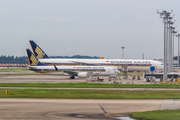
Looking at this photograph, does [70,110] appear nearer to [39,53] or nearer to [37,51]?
[39,53]

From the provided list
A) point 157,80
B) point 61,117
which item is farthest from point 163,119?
point 157,80

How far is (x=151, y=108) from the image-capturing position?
1906 cm

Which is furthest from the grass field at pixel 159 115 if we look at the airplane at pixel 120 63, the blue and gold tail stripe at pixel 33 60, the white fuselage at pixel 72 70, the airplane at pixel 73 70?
the airplane at pixel 120 63

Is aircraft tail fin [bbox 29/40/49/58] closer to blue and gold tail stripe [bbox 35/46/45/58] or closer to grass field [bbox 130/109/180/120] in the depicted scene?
blue and gold tail stripe [bbox 35/46/45/58]

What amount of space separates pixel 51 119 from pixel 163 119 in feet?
19.5

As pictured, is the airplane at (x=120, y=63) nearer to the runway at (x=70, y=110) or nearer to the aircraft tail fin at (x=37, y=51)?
the aircraft tail fin at (x=37, y=51)

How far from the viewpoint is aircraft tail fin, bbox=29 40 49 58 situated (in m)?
76.8

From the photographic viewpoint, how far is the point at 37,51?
77.1 m

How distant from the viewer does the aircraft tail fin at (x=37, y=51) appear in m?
76.8

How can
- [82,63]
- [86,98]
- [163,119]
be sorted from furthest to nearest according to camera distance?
[82,63] → [86,98] → [163,119]

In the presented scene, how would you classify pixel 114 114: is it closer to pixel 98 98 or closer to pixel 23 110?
pixel 23 110

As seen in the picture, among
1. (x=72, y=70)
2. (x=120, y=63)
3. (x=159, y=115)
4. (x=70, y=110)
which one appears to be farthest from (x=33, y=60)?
(x=159, y=115)

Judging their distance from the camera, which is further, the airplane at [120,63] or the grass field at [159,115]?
the airplane at [120,63]

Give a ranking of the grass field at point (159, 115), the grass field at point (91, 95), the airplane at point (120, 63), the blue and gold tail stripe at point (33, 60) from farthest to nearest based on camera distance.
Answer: the airplane at point (120, 63) → the blue and gold tail stripe at point (33, 60) → the grass field at point (91, 95) → the grass field at point (159, 115)
